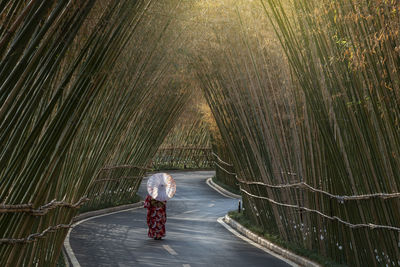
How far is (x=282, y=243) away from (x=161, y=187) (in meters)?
2.63

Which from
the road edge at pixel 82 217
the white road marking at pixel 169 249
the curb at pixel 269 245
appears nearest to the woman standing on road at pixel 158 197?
the white road marking at pixel 169 249

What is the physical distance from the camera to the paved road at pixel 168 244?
9.44 meters

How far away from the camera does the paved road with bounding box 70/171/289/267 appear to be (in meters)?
9.44

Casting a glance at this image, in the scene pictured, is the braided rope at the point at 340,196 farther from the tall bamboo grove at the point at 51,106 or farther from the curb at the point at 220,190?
the curb at the point at 220,190

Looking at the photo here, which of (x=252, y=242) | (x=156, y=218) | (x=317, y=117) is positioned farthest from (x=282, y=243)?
(x=317, y=117)

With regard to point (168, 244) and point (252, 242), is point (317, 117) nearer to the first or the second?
point (252, 242)

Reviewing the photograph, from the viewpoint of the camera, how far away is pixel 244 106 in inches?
444

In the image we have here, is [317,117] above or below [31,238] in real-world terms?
above

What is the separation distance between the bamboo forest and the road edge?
30cm

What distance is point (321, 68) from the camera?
7.32m

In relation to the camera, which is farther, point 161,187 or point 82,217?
point 82,217

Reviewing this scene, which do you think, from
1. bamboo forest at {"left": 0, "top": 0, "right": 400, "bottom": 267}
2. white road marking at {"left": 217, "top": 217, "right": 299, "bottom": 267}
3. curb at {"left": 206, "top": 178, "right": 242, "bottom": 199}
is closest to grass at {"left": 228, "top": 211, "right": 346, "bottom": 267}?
bamboo forest at {"left": 0, "top": 0, "right": 400, "bottom": 267}

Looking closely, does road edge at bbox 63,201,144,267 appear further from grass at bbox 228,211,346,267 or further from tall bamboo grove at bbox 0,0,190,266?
grass at bbox 228,211,346,267

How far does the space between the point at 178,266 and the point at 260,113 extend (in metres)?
2.85
